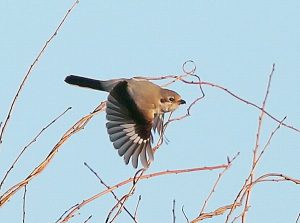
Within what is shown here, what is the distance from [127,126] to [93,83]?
0.30m

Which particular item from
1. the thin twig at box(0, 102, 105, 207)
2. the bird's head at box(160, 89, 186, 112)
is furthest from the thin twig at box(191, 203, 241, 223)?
the bird's head at box(160, 89, 186, 112)

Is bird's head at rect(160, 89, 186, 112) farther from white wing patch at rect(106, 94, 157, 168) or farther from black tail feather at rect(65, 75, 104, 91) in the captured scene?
black tail feather at rect(65, 75, 104, 91)

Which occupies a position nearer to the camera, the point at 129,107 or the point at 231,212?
the point at 231,212

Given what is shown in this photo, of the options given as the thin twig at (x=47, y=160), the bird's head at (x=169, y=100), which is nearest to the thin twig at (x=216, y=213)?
the thin twig at (x=47, y=160)

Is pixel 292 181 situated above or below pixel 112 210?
above

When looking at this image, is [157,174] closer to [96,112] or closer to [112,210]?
[112,210]

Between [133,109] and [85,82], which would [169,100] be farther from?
[85,82]

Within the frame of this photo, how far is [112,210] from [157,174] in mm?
169

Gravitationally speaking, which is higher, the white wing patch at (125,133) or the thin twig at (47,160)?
the white wing patch at (125,133)

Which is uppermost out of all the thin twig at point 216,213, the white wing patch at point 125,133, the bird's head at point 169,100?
the bird's head at point 169,100

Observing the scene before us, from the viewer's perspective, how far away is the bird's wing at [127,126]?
9.13 ft

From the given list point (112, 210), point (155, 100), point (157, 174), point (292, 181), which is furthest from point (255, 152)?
point (155, 100)

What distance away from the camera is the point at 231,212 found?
1.80m

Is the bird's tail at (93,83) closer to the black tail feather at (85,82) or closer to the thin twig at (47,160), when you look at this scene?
the black tail feather at (85,82)
